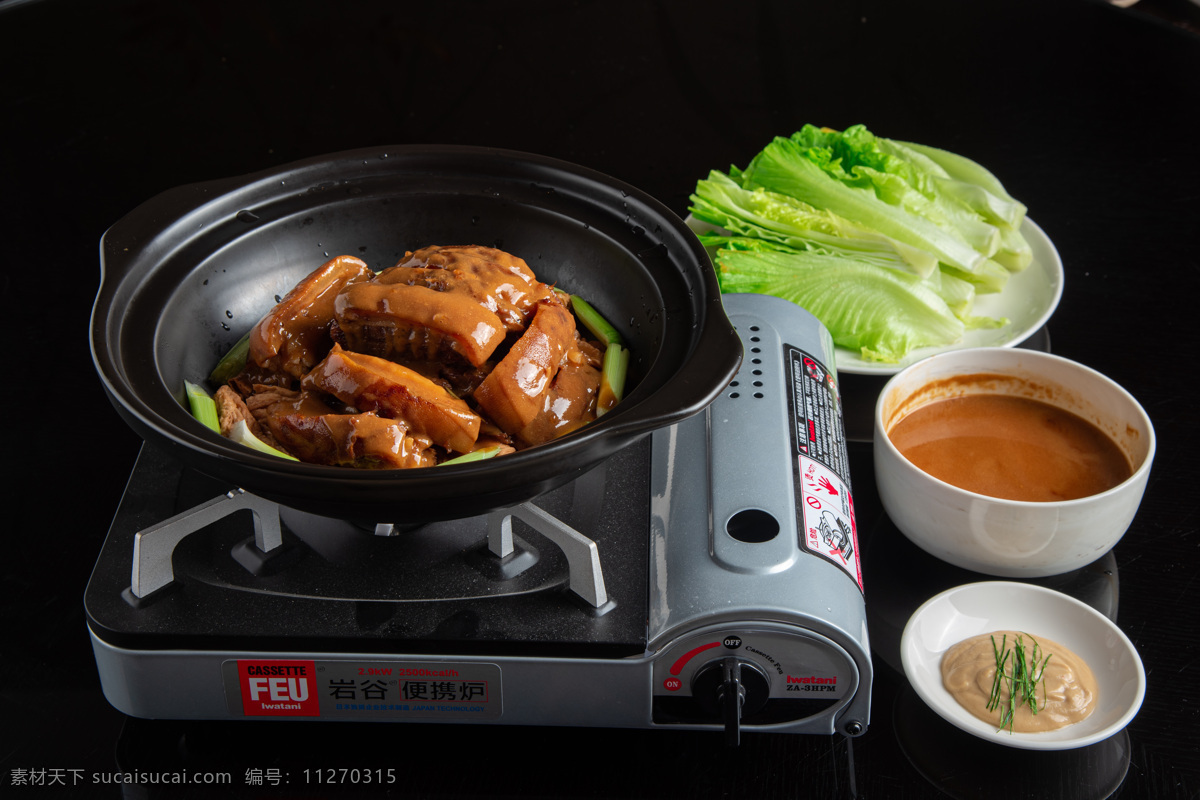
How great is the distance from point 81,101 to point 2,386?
4.02ft

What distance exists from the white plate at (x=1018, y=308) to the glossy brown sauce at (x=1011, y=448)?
0.30 meters

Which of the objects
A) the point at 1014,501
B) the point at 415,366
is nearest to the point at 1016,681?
the point at 1014,501

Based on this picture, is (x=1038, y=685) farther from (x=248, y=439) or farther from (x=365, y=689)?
(x=248, y=439)

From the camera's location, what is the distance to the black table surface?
1503 millimetres

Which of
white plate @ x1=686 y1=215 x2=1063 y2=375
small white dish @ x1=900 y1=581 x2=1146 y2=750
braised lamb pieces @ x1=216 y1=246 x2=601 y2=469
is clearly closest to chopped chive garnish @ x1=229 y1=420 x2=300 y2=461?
braised lamb pieces @ x1=216 y1=246 x2=601 y2=469

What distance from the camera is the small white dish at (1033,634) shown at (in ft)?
4.65

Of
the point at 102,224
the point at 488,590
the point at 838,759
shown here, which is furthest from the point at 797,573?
the point at 102,224

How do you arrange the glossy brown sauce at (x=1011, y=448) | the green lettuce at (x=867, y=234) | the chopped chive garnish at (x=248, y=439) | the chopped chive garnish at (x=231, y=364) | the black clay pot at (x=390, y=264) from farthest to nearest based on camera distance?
the green lettuce at (x=867, y=234)
the glossy brown sauce at (x=1011, y=448)
the chopped chive garnish at (x=231, y=364)
the chopped chive garnish at (x=248, y=439)
the black clay pot at (x=390, y=264)

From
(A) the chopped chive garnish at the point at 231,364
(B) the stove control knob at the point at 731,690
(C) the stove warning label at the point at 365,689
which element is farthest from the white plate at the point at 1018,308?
(A) the chopped chive garnish at the point at 231,364

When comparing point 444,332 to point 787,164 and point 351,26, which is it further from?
point 351,26

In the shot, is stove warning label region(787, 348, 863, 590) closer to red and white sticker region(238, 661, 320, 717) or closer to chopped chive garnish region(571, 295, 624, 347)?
chopped chive garnish region(571, 295, 624, 347)

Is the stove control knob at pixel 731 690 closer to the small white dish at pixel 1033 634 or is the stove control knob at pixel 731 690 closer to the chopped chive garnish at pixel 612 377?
the small white dish at pixel 1033 634

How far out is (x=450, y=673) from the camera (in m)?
1.42

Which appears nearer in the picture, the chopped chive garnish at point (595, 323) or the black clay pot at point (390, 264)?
the black clay pot at point (390, 264)
